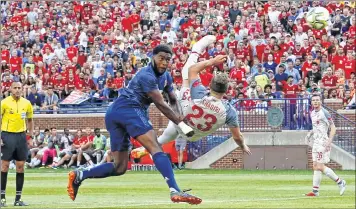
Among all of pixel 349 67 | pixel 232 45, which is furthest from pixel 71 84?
pixel 349 67

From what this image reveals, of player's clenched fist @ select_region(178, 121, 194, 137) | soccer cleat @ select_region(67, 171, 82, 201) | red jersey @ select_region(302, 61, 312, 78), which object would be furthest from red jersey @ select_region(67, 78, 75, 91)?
player's clenched fist @ select_region(178, 121, 194, 137)

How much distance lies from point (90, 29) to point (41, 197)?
20.1 meters

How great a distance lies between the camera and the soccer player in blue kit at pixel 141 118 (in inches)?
531

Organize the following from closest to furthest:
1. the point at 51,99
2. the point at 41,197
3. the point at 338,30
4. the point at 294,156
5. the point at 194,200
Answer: the point at 194,200 → the point at 41,197 → the point at 294,156 → the point at 338,30 → the point at 51,99

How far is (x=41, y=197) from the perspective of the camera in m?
21.0

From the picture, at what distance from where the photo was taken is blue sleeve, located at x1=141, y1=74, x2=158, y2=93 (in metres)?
13.6

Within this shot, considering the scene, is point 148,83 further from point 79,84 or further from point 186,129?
point 79,84

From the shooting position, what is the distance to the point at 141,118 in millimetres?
13906

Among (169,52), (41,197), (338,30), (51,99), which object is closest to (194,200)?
(169,52)

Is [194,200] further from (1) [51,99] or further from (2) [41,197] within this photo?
(1) [51,99]

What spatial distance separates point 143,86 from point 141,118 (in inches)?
18.3

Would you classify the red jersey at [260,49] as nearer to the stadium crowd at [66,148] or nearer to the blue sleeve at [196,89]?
the stadium crowd at [66,148]

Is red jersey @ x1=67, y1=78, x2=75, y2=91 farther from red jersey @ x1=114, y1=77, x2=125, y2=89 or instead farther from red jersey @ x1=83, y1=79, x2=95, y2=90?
red jersey @ x1=114, y1=77, x2=125, y2=89

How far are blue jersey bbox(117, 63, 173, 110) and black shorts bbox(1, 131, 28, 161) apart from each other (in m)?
5.65
